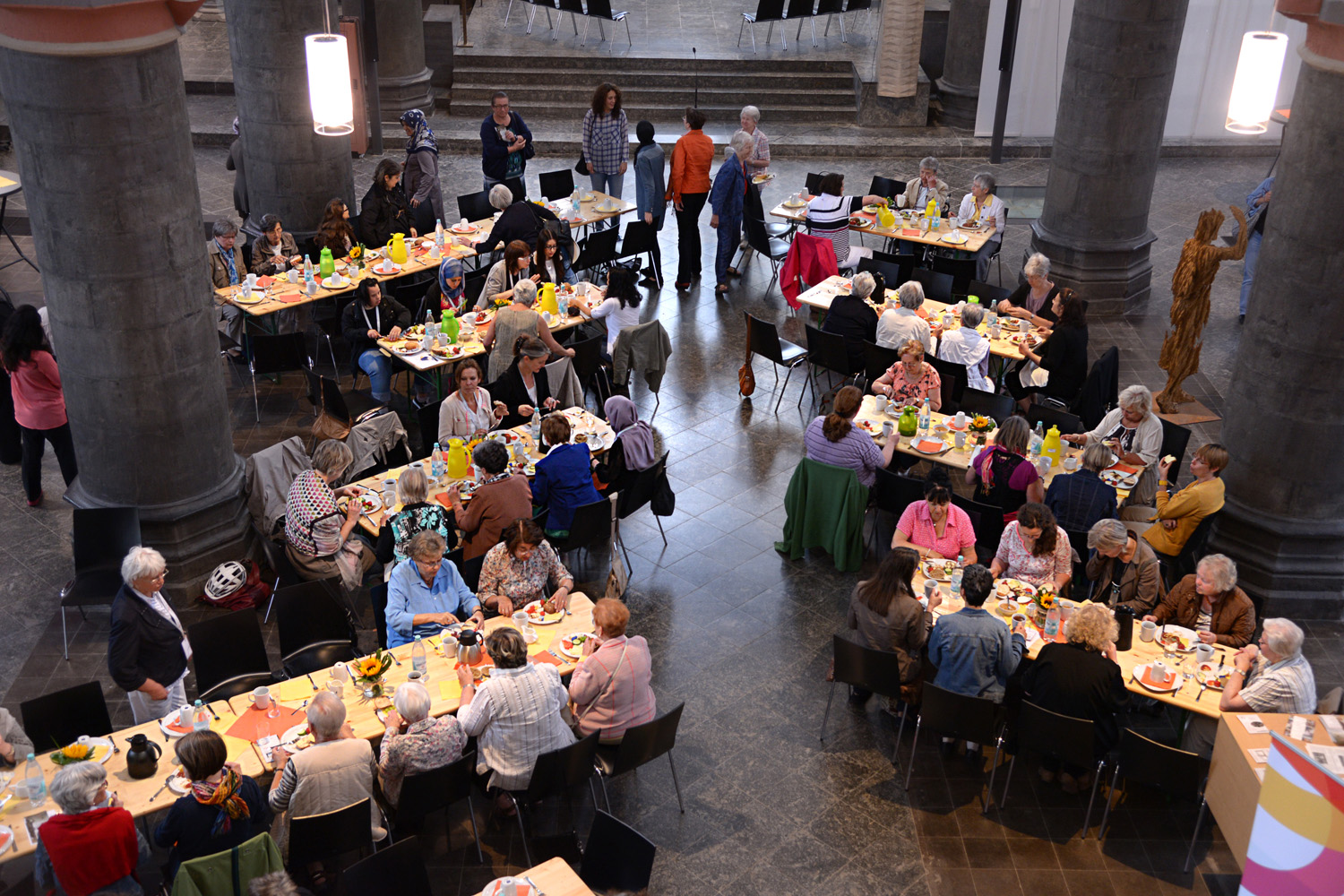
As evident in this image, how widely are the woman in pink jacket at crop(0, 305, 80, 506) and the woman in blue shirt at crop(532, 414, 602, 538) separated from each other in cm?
338

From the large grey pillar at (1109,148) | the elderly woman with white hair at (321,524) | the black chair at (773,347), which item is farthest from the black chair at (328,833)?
the large grey pillar at (1109,148)

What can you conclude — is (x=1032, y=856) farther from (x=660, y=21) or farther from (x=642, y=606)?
(x=660, y=21)

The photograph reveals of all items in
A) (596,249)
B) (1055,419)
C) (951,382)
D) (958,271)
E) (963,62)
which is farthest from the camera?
(963,62)

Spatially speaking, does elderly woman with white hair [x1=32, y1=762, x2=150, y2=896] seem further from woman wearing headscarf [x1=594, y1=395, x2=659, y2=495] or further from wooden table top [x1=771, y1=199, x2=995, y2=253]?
wooden table top [x1=771, y1=199, x2=995, y2=253]

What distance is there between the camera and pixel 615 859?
541 centimetres

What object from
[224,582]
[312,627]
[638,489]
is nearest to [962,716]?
[638,489]

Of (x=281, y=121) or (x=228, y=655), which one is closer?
(x=228, y=655)

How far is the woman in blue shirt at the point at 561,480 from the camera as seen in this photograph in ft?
26.6

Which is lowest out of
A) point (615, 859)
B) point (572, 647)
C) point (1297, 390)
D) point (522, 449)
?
point (615, 859)

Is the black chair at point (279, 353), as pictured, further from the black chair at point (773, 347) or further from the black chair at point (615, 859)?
the black chair at point (615, 859)

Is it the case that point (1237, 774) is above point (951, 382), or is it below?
below

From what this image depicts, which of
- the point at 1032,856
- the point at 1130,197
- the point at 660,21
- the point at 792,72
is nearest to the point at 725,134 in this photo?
the point at 792,72

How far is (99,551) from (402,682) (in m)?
2.78

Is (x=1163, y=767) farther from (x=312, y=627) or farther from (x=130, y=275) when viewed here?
(x=130, y=275)
